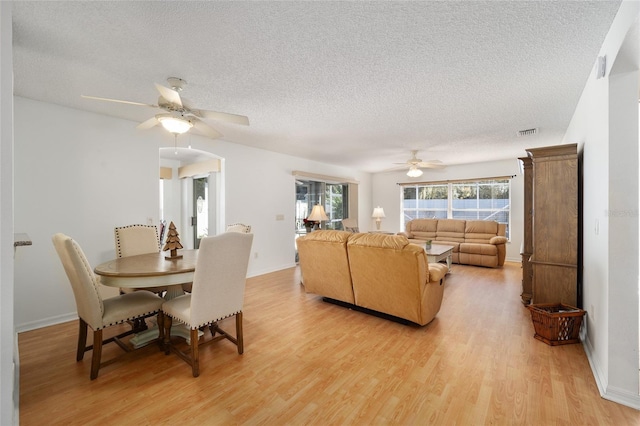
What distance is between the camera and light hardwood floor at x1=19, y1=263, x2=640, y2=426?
1677 mm

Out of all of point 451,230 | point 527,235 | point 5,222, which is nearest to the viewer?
point 5,222

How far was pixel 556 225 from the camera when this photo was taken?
2.76 metres

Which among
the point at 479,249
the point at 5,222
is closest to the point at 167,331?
the point at 5,222

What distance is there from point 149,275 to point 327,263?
6.15ft

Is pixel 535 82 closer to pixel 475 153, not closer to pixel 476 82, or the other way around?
pixel 476 82

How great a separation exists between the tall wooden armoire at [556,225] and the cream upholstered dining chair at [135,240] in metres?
3.96

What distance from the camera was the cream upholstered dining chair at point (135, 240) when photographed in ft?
10.4

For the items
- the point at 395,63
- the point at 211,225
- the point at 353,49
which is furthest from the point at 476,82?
the point at 211,225

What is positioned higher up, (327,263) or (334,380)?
(327,263)

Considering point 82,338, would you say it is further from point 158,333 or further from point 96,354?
point 158,333

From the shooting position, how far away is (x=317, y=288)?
363cm

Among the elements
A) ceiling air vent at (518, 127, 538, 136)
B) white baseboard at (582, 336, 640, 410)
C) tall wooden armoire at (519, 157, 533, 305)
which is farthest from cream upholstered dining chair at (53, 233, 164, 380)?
ceiling air vent at (518, 127, 538, 136)

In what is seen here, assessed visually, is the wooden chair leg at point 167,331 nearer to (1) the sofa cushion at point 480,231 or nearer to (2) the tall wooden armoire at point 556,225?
(2) the tall wooden armoire at point 556,225

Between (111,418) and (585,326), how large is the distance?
368 cm
